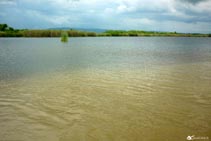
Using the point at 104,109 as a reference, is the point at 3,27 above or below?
above

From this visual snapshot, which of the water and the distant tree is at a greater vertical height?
the distant tree

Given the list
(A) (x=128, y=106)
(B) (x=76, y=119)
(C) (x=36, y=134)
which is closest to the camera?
(C) (x=36, y=134)

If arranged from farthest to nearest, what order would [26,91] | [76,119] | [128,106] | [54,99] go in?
[26,91]
[54,99]
[128,106]
[76,119]

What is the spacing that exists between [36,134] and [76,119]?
45.3 inches

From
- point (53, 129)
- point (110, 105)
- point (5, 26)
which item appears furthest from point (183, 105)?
point (5, 26)

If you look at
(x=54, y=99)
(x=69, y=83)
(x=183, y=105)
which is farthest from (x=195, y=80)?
(x=54, y=99)

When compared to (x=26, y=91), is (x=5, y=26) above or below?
above

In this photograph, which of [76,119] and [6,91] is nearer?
[76,119]

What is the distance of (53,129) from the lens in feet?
16.9

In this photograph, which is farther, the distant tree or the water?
the distant tree

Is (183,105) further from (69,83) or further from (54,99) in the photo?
(69,83)

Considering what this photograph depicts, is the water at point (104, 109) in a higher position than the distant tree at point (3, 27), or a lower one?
lower

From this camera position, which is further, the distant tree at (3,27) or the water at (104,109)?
the distant tree at (3,27)

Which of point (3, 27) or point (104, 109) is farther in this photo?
point (3, 27)
